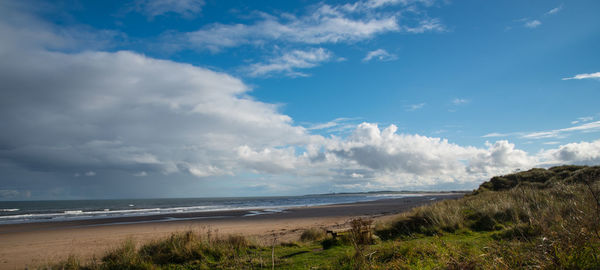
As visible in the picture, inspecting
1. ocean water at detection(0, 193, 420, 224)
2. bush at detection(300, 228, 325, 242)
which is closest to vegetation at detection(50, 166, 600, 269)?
bush at detection(300, 228, 325, 242)

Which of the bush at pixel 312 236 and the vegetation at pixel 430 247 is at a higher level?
the vegetation at pixel 430 247

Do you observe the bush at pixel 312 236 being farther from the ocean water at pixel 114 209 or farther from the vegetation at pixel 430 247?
the ocean water at pixel 114 209

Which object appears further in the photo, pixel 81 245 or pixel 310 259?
pixel 81 245

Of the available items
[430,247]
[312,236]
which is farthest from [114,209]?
[430,247]

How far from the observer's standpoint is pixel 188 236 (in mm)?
10570

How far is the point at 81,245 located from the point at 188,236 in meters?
10.5

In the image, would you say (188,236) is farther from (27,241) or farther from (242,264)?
(27,241)

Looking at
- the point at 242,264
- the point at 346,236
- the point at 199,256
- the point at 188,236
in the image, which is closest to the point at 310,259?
the point at 242,264

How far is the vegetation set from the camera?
426 cm

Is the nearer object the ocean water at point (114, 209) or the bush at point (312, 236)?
the bush at point (312, 236)

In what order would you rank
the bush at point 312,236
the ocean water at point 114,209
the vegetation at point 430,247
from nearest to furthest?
the vegetation at point 430,247 < the bush at point 312,236 < the ocean water at point 114,209

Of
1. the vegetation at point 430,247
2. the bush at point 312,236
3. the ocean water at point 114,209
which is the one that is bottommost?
the ocean water at point 114,209

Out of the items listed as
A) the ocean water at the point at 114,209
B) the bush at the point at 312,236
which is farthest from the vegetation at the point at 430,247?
the ocean water at the point at 114,209

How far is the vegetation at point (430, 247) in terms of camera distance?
14.0ft
